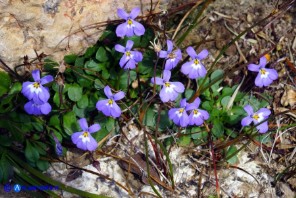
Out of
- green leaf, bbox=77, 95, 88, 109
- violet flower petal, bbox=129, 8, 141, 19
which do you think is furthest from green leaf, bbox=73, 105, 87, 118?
violet flower petal, bbox=129, 8, 141, 19

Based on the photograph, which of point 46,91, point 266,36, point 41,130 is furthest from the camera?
point 266,36

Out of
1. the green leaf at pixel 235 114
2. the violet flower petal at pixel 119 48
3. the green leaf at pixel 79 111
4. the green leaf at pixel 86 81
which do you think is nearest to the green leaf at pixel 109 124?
the green leaf at pixel 79 111

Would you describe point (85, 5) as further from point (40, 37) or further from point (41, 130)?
point (41, 130)

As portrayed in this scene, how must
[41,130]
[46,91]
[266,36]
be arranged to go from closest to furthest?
[46,91] < [41,130] < [266,36]

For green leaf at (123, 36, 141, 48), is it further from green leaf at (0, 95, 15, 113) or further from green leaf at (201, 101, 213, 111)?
green leaf at (0, 95, 15, 113)

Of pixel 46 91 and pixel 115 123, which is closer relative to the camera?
pixel 46 91

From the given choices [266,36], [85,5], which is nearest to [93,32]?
[85,5]
